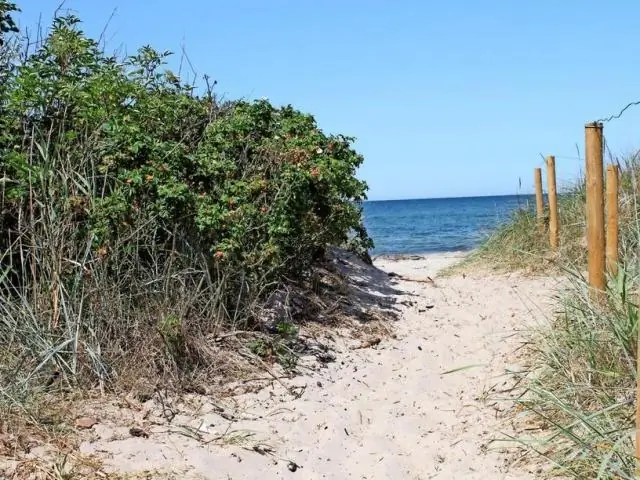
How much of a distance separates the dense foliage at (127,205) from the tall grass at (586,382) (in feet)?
8.03

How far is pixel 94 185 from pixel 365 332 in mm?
3161

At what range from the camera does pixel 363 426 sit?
17.0 ft

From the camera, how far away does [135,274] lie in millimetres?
5637

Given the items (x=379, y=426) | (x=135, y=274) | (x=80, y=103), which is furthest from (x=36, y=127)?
(x=379, y=426)

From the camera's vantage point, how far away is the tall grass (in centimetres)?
363

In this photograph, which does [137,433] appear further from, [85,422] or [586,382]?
[586,382]

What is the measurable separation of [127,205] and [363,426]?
238cm

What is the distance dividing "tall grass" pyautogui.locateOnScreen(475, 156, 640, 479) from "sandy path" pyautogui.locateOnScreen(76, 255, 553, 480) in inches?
11.2

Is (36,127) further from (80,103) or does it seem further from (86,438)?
(86,438)

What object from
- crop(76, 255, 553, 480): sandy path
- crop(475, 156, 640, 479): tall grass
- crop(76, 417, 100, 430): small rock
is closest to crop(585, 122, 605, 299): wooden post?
crop(475, 156, 640, 479): tall grass

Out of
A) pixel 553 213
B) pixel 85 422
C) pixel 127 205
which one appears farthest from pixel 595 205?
pixel 553 213

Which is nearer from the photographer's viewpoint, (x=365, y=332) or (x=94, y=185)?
(x=94, y=185)

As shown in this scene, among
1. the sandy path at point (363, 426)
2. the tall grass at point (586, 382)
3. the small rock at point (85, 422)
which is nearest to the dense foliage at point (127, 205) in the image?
the small rock at point (85, 422)

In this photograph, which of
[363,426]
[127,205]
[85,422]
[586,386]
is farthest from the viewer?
[127,205]
